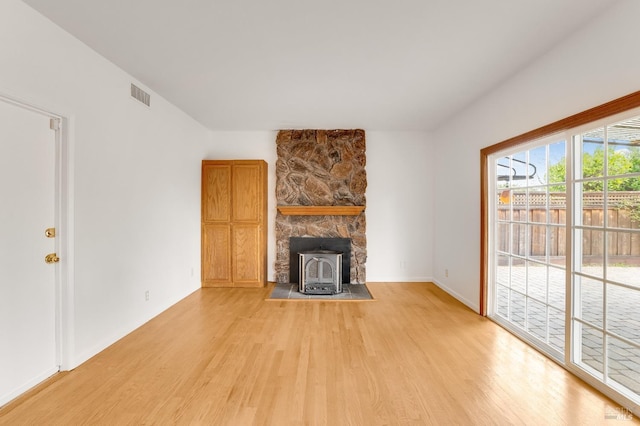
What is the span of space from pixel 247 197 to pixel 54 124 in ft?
8.31

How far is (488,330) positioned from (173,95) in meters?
4.45

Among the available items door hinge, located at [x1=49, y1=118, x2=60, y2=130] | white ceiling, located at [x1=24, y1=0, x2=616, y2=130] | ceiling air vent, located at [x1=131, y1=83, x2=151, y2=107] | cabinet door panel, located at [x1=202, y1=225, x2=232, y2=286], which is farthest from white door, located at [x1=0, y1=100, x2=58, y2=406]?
cabinet door panel, located at [x1=202, y1=225, x2=232, y2=286]

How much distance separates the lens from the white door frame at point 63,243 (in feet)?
7.24

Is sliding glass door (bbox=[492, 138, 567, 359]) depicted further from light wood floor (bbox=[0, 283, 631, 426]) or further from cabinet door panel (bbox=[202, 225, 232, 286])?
cabinet door panel (bbox=[202, 225, 232, 286])

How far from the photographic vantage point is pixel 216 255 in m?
4.53

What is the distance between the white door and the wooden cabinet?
2.36 meters

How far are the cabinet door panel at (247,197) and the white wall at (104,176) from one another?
2.91 feet

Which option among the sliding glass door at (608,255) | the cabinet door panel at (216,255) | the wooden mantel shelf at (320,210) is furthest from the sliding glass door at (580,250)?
the cabinet door panel at (216,255)

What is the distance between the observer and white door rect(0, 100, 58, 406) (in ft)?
6.09

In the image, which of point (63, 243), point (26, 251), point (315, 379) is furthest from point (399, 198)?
point (26, 251)

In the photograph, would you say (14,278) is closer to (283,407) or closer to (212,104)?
(283,407)

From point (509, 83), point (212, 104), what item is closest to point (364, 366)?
point (509, 83)

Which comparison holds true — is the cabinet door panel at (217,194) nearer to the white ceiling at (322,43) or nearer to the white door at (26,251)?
the white ceiling at (322,43)

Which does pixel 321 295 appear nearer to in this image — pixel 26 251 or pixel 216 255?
pixel 216 255
